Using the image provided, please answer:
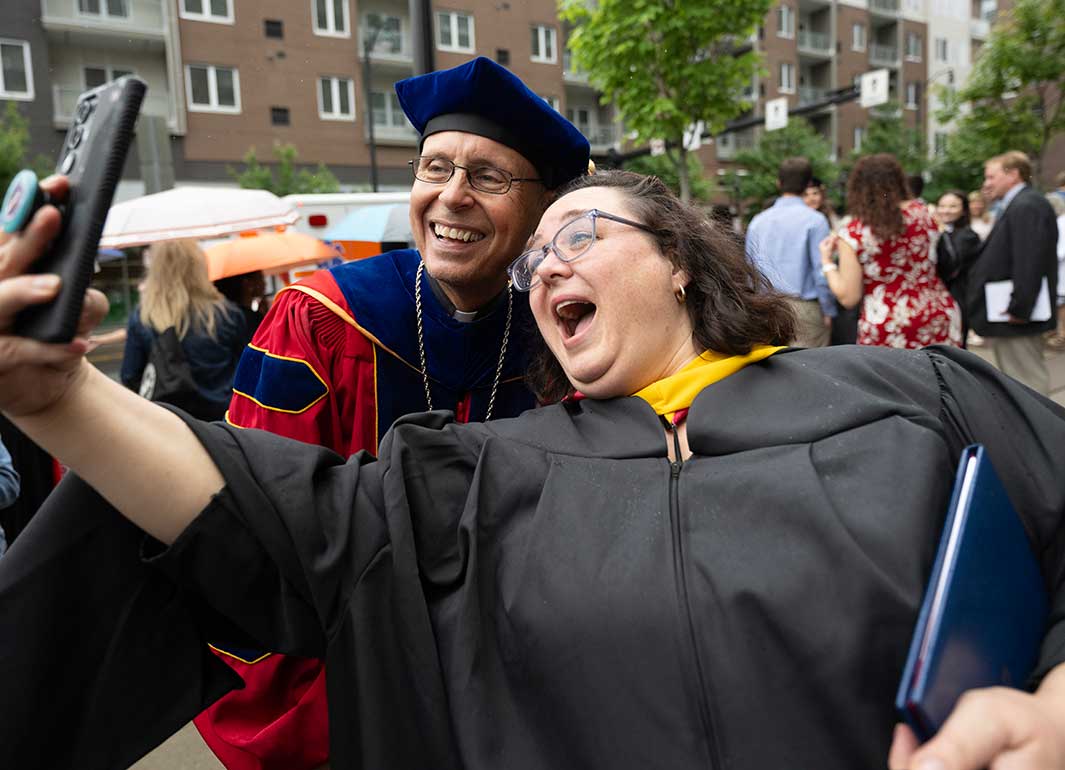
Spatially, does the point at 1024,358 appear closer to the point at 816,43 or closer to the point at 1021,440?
the point at 1021,440

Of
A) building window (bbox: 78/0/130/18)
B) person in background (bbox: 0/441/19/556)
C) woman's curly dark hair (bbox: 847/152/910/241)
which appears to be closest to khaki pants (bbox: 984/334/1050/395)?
woman's curly dark hair (bbox: 847/152/910/241)

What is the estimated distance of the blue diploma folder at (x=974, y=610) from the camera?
1049mm

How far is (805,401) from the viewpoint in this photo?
1640 millimetres

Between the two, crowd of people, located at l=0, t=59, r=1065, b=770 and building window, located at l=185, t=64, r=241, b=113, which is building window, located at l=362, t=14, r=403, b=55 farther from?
crowd of people, located at l=0, t=59, r=1065, b=770

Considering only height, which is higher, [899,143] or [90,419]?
[899,143]

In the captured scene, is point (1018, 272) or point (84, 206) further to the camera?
point (1018, 272)

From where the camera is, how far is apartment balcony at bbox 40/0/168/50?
71.4ft

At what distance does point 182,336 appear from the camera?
470 cm

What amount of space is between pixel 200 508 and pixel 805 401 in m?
1.10

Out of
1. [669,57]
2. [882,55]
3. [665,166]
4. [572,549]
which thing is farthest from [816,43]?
[572,549]

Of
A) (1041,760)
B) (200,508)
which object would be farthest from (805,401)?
(200,508)

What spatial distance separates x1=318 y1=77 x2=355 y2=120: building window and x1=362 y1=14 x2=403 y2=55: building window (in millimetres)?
1540

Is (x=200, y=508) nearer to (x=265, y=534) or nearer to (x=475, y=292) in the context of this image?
(x=265, y=534)

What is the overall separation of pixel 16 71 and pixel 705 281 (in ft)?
80.2
